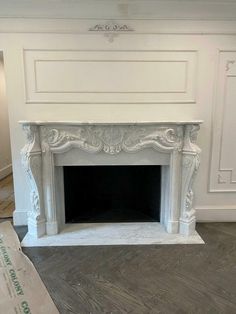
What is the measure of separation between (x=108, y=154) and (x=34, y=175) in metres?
0.80

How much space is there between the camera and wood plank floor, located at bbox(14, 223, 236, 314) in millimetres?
1893

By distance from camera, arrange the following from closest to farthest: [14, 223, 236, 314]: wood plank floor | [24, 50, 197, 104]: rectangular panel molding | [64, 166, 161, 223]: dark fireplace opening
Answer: [14, 223, 236, 314]: wood plank floor → [24, 50, 197, 104]: rectangular panel molding → [64, 166, 161, 223]: dark fireplace opening

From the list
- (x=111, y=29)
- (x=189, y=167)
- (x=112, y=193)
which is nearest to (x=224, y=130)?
(x=189, y=167)

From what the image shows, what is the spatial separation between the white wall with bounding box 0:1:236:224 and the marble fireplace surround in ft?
0.72

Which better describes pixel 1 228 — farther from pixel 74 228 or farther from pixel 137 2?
pixel 137 2

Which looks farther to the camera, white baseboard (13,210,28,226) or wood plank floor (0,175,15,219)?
wood plank floor (0,175,15,219)

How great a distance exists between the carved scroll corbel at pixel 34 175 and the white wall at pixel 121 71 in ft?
1.00

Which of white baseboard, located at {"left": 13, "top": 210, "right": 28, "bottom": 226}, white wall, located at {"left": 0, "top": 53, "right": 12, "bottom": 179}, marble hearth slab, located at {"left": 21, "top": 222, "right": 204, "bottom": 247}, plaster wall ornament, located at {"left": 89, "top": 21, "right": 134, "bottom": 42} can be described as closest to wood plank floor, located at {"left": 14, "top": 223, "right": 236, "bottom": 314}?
marble hearth slab, located at {"left": 21, "top": 222, "right": 204, "bottom": 247}

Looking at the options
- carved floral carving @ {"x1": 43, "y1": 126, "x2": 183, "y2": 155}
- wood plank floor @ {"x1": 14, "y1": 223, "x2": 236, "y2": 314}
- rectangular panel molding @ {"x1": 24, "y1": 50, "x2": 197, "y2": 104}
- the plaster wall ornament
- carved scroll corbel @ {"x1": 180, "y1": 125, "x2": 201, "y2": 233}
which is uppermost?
the plaster wall ornament

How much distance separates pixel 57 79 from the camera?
2.82 metres

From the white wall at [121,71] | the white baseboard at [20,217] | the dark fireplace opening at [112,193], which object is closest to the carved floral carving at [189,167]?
the white wall at [121,71]

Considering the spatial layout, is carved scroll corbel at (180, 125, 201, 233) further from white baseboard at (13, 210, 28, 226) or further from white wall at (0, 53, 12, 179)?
white wall at (0, 53, 12, 179)

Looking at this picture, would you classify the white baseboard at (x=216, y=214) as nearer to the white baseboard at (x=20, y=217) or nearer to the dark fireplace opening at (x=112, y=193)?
the dark fireplace opening at (x=112, y=193)

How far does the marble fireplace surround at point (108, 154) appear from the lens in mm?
2703
